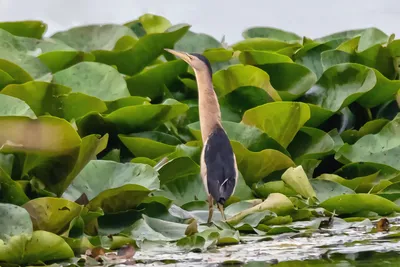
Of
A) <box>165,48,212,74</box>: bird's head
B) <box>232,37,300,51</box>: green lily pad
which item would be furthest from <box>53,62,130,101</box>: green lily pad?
<box>232,37,300,51</box>: green lily pad

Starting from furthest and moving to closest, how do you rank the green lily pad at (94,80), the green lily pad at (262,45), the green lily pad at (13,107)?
the green lily pad at (262,45) < the green lily pad at (94,80) < the green lily pad at (13,107)

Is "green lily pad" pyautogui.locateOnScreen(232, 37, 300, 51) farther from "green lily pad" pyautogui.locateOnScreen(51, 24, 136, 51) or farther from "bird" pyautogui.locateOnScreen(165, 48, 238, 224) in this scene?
"bird" pyautogui.locateOnScreen(165, 48, 238, 224)

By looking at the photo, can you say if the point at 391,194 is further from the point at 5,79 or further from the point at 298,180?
the point at 5,79

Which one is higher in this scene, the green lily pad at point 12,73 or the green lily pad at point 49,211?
the green lily pad at point 12,73

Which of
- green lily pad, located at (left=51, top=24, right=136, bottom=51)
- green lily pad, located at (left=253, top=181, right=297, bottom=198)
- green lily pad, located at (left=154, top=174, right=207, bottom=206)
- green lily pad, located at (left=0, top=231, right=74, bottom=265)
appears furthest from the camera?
green lily pad, located at (left=51, top=24, right=136, bottom=51)

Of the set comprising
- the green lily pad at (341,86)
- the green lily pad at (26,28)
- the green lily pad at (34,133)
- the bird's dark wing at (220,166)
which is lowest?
the bird's dark wing at (220,166)

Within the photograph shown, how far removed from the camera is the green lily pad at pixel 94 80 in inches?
263

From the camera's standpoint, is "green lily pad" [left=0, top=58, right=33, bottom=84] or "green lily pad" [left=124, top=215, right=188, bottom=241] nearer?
"green lily pad" [left=124, top=215, right=188, bottom=241]

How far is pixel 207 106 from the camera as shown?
647cm

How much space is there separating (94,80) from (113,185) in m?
1.52

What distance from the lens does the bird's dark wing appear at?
5.62 m

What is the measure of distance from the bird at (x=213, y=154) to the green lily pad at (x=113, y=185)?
43 centimetres

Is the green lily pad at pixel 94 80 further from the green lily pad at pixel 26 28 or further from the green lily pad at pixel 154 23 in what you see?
the green lily pad at pixel 154 23

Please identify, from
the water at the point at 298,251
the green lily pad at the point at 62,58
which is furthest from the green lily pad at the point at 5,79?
the water at the point at 298,251
